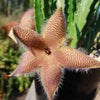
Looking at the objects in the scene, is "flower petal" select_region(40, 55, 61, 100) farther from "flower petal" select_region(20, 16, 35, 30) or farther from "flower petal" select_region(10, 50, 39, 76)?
"flower petal" select_region(20, 16, 35, 30)

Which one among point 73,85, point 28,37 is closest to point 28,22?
point 28,37

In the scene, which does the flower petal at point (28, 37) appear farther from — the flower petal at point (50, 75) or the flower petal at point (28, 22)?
the flower petal at point (28, 22)

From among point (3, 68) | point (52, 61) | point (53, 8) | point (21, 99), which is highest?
point (53, 8)

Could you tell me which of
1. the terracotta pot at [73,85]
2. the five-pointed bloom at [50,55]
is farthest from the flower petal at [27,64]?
the terracotta pot at [73,85]

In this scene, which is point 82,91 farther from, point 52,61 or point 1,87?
point 1,87

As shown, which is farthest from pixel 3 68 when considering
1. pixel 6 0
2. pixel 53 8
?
pixel 6 0

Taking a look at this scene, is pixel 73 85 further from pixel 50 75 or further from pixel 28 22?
pixel 28 22

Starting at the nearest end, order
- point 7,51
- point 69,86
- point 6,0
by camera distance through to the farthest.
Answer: point 69,86 → point 7,51 → point 6,0
